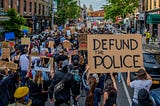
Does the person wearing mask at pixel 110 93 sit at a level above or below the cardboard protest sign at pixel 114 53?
below

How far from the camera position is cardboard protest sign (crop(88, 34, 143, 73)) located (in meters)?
7.85

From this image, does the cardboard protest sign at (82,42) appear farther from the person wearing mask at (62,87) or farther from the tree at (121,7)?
the tree at (121,7)

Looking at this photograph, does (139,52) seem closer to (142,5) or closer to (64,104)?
(64,104)

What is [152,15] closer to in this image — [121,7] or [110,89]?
[121,7]

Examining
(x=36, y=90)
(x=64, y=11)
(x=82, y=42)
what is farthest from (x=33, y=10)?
(x=36, y=90)

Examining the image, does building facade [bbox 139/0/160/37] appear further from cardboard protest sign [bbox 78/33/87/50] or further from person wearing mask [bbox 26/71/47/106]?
person wearing mask [bbox 26/71/47/106]

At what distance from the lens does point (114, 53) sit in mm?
8047

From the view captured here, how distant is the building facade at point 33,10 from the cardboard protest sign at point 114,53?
29491 mm

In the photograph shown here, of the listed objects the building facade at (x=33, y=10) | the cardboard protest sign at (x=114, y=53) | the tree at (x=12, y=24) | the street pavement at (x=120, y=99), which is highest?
the building facade at (x=33, y=10)

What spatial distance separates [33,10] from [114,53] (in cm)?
4446

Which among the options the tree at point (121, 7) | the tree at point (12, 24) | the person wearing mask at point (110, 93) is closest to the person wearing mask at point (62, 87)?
Result: the person wearing mask at point (110, 93)

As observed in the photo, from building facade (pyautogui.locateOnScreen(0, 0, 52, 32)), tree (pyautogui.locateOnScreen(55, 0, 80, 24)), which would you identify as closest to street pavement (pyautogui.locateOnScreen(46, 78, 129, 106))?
building facade (pyautogui.locateOnScreen(0, 0, 52, 32))

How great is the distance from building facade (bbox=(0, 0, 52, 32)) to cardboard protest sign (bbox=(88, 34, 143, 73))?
29491 millimetres

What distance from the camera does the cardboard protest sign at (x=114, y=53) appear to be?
7848mm
